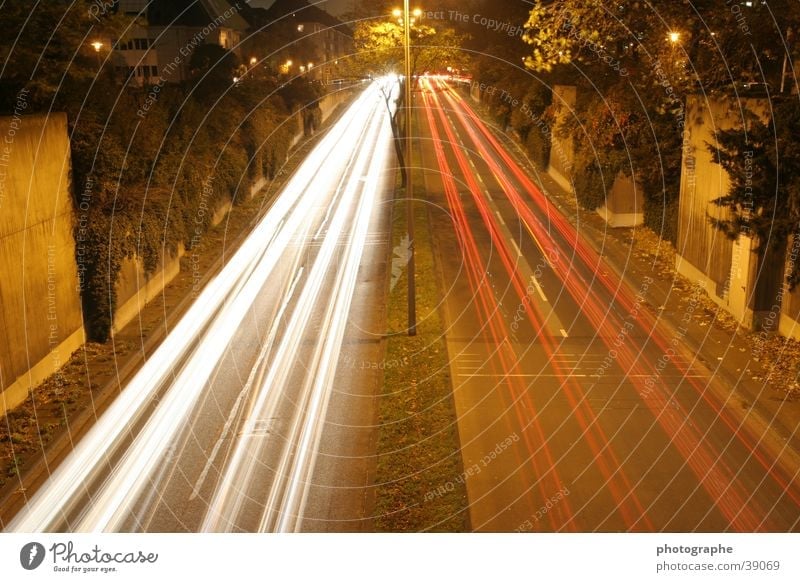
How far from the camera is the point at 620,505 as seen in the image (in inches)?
434

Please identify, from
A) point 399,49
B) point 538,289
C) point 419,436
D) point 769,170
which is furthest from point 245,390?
point 399,49

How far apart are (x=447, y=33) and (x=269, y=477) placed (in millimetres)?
30512

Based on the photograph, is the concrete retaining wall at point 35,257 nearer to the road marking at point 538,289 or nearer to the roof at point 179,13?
the road marking at point 538,289

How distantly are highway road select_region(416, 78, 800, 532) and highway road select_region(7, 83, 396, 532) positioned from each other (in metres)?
2.05

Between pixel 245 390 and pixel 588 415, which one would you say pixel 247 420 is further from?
pixel 588 415

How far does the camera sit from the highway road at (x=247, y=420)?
1116 centimetres

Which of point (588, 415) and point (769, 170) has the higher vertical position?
point (769, 170)
